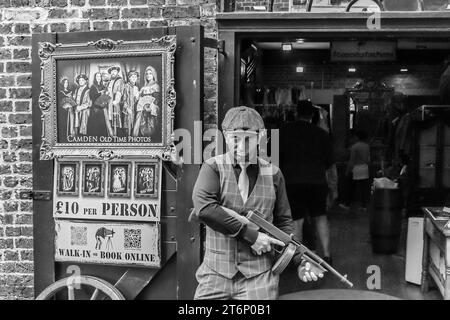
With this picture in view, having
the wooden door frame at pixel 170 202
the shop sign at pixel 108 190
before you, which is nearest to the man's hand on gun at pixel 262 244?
the wooden door frame at pixel 170 202

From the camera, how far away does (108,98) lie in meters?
4.09

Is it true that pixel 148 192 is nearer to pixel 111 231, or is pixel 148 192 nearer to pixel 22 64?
pixel 111 231

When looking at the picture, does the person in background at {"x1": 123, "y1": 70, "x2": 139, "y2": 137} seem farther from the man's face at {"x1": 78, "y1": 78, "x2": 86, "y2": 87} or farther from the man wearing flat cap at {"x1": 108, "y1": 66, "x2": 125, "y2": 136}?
the man's face at {"x1": 78, "y1": 78, "x2": 86, "y2": 87}

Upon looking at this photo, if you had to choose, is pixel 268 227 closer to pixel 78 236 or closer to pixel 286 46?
pixel 78 236

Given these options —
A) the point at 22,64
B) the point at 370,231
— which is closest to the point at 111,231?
the point at 22,64

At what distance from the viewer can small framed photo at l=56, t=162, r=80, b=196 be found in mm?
4156

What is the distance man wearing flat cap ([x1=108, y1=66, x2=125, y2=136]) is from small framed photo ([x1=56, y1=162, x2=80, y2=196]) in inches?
17.7

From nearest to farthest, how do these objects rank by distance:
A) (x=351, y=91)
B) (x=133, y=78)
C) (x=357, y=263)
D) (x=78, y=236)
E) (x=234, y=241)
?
(x=234, y=241), (x=133, y=78), (x=78, y=236), (x=357, y=263), (x=351, y=91)

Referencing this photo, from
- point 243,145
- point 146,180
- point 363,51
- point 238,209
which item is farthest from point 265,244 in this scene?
point 363,51

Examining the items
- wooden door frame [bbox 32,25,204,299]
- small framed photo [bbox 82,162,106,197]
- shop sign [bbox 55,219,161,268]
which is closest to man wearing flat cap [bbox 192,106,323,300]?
wooden door frame [bbox 32,25,204,299]

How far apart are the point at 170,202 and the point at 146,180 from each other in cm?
25

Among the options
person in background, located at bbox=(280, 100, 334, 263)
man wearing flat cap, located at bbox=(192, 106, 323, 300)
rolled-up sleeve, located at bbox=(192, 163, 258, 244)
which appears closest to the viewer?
rolled-up sleeve, located at bbox=(192, 163, 258, 244)

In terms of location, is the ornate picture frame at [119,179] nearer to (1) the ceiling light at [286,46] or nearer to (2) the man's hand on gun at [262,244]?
(2) the man's hand on gun at [262,244]

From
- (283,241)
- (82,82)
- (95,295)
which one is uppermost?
(82,82)
